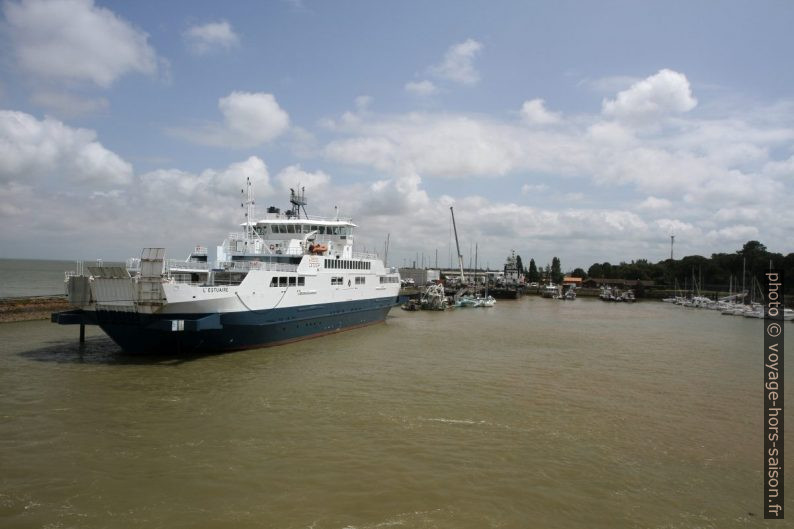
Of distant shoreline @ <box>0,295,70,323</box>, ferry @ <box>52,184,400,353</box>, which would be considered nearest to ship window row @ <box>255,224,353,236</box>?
ferry @ <box>52,184,400,353</box>

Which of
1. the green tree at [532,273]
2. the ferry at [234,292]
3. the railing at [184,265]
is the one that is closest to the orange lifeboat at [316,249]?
the ferry at [234,292]

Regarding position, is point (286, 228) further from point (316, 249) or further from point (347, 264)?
point (347, 264)

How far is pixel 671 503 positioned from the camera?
9.79 metres

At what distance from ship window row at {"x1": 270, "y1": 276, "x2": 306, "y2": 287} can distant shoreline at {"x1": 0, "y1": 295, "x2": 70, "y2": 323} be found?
21737mm

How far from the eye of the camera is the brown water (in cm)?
921

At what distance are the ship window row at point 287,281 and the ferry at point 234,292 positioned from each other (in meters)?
0.05

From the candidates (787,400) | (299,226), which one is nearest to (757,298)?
(787,400)

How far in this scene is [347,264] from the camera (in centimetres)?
3234

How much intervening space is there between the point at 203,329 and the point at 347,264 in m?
13.0

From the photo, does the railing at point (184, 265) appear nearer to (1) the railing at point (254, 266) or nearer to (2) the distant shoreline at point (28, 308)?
(1) the railing at point (254, 266)

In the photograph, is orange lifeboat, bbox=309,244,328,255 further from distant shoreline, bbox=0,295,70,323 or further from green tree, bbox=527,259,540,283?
green tree, bbox=527,259,540,283


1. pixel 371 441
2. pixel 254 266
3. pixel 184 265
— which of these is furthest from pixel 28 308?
pixel 371 441

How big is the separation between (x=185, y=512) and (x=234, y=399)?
7283 mm

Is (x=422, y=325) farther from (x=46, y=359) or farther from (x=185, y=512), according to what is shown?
(x=185, y=512)
